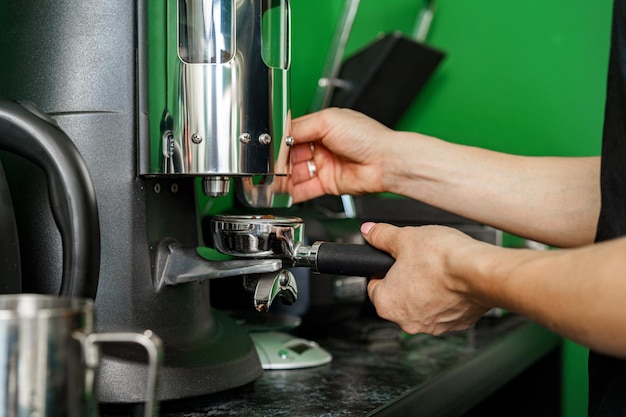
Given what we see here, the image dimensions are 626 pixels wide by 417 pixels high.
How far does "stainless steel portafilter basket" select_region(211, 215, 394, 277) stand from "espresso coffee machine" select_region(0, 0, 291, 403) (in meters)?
0.02

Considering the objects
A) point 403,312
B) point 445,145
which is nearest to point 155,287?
point 403,312

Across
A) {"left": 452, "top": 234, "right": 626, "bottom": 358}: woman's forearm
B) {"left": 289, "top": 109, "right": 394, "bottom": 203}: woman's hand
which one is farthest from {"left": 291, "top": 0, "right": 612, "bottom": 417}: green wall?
{"left": 452, "top": 234, "right": 626, "bottom": 358}: woman's forearm

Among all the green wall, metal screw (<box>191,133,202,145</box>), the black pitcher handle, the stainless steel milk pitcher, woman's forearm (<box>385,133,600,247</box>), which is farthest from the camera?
the green wall

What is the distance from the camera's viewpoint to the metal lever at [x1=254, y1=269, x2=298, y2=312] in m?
0.70

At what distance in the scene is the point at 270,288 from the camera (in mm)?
704

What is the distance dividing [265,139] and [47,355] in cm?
35

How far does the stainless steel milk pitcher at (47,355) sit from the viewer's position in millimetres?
380

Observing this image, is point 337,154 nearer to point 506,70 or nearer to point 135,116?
point 135,116

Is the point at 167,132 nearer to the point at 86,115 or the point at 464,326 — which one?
the point at 86,115

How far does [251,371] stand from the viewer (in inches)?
30.5

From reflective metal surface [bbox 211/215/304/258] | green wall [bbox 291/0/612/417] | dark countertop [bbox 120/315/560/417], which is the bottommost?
dark countertop [bbox 120/315/560/417]

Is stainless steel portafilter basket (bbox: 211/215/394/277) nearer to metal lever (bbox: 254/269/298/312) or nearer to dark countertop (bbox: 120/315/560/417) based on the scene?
metal lever (bbox: 254/269/298/312)

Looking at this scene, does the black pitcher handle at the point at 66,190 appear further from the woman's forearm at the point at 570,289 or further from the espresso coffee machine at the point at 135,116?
the woman's forearm at the point at 570,289

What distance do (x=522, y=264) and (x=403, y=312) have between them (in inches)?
7.7
